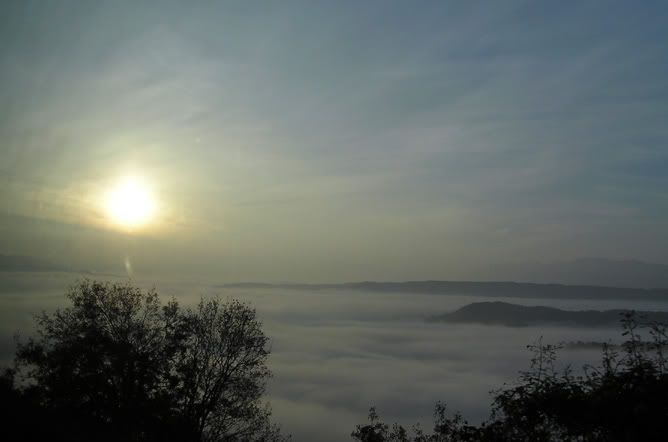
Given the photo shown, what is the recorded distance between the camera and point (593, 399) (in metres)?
A: 10.8

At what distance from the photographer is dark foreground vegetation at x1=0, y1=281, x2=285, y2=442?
21.8 m

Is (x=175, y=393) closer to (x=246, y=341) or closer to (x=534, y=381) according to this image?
(x=246, y=341)

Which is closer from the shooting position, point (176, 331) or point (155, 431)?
point (155, 431)

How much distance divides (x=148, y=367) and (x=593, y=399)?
19.9 metres

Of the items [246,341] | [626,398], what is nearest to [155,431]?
[246,341]

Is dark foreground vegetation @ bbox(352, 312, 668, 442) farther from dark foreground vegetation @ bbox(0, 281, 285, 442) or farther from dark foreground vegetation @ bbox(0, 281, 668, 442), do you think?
dark foreground vegetation @ bbox(0, 281, 285, 442)

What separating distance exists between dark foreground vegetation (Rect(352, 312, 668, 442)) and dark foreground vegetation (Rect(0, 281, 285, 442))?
574 inches

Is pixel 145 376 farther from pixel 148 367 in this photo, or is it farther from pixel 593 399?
pixel 593 399

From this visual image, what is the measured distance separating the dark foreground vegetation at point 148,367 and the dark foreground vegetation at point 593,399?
1459 centimetres

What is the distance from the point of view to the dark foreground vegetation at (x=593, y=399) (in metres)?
10.2

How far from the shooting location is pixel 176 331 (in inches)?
962

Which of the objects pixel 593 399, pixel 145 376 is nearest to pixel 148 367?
pixel 145 376

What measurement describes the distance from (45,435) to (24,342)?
44.4 ft

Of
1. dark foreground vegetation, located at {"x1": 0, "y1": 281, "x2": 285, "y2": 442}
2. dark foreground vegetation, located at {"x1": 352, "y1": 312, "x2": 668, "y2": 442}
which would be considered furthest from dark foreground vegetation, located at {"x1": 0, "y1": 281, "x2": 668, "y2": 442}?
dark foreground vegetation, located at {"x1": 352, "y1": 312, "x2": 668, "y2": 442}
